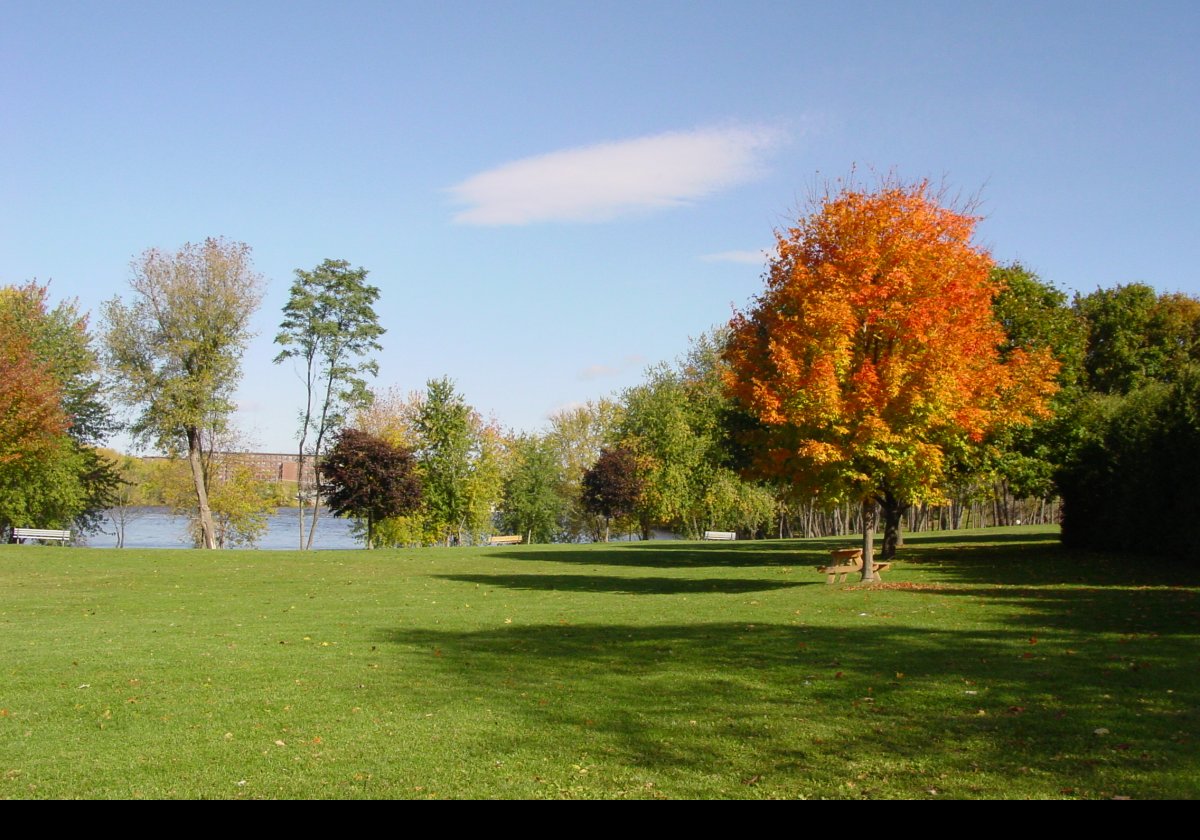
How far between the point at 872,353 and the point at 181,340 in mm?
35845

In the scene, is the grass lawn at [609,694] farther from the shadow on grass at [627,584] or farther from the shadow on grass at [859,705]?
the shadow on grass at [627,584]

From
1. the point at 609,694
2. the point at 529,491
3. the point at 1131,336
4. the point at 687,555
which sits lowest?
the point at 687,555

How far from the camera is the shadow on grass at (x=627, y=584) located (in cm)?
2245

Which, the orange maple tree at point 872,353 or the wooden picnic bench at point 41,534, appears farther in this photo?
the wooden picnic bench at point 41,534

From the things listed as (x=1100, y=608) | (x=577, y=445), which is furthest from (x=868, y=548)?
(x=577, y=445)

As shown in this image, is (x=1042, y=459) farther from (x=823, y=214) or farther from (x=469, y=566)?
(x=469, y=566)

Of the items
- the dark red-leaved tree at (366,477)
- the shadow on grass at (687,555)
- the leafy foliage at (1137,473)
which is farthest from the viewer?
the dark red-leaved tree at (366,477)

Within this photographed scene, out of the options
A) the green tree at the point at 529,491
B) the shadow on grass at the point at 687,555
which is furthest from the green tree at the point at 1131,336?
the green tree at the point at 529,491

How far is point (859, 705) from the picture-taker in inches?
351

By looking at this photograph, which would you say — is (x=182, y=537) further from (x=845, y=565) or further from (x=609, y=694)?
(x=609, y=694)

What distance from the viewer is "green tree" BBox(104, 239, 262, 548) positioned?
150ft

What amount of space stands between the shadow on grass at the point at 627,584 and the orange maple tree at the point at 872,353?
9.57 feet

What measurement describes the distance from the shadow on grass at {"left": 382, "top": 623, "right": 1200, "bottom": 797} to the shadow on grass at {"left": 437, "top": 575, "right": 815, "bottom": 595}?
838 centimetres
